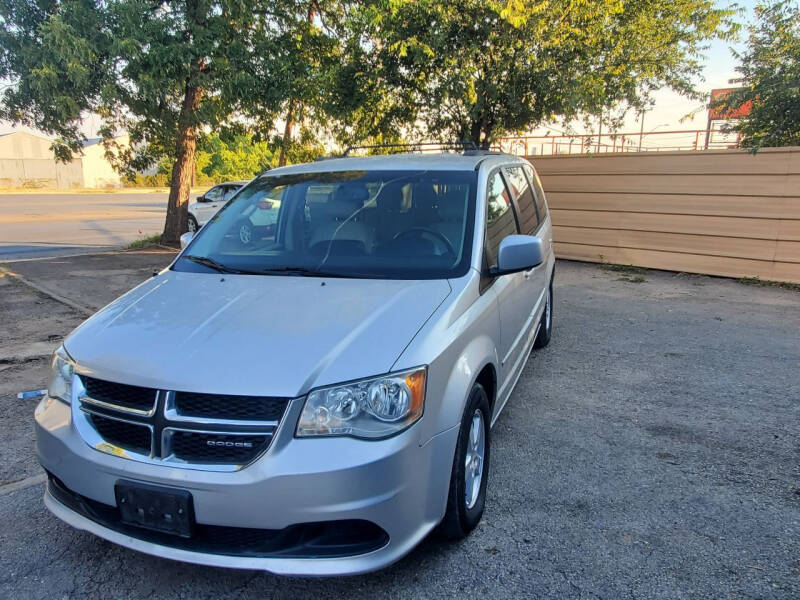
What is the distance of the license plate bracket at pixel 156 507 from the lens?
6.56 ft

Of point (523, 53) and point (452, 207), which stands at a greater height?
point (523, 53)

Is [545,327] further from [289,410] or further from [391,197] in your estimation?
[289,410]

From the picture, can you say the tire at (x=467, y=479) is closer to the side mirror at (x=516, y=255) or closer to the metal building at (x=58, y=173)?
the side mirror at (x=516, y=255)

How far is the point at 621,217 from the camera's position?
1001 centimetres

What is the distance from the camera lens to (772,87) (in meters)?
8.38

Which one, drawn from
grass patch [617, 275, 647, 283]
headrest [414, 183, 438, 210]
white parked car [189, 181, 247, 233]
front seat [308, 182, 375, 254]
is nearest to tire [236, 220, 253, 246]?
front seat [308, 182, 375, 254]

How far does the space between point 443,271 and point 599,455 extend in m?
1.62

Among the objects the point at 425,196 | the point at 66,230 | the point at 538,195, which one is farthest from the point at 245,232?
the point at 66,230

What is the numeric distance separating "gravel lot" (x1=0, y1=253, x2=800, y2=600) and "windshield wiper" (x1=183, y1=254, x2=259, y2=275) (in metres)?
1.46

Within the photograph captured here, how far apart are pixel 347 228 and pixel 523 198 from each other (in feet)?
5.96

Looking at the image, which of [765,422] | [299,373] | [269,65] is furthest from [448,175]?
[269,65]

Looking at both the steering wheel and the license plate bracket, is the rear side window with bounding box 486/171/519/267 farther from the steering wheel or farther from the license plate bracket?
the license plate bracket

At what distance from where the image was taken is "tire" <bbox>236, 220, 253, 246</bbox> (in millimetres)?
3482

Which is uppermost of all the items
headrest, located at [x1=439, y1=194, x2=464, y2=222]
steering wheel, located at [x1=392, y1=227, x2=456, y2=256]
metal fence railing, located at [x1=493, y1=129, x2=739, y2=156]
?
metal fence railing, located at [x1=493, y1=129, x2=739, y2=156]
